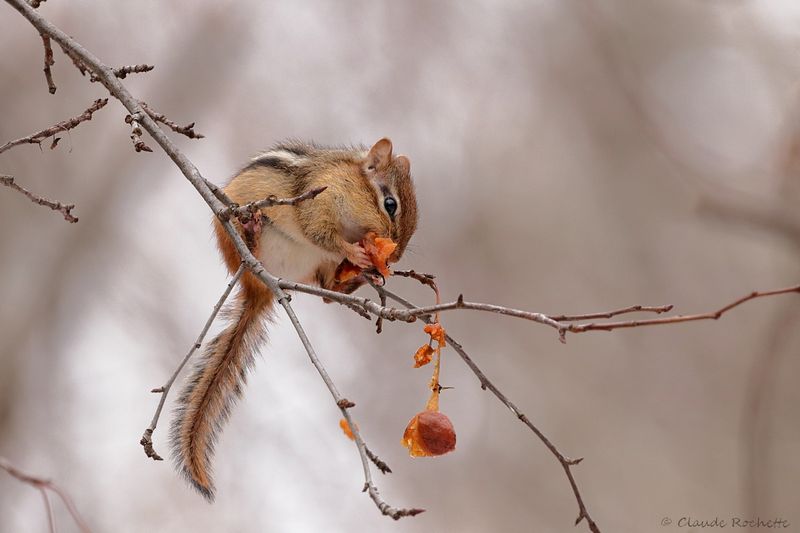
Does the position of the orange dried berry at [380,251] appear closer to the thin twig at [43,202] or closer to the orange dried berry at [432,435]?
the orange dried berry at [432,435]

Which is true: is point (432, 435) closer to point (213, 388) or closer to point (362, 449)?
point (362, 449)

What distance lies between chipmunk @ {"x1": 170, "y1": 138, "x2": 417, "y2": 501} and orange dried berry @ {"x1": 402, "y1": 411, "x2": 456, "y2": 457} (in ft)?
3.38

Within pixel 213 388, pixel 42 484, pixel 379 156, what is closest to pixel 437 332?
pixel 42 484

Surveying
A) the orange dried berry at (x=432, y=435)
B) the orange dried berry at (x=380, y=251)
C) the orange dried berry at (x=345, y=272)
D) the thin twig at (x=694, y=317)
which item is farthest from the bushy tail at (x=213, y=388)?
the thin twig at (x=694, y=317)

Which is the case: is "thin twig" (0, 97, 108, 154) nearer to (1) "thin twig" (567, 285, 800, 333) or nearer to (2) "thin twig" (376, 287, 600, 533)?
(2) "thin twig" (376, 287, 600, 533)

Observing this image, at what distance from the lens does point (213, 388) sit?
3.11 metres

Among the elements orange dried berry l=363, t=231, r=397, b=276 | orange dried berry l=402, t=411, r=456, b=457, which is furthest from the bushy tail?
orange dried berry l=402, t=411, r=456, b=457

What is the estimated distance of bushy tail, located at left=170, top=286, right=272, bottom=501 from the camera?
277 cm

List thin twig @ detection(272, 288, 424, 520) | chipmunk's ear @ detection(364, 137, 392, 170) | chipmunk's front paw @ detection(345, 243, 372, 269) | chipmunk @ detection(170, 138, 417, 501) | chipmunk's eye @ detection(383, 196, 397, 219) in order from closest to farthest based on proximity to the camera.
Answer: thin twig @ detection(272, 288, 424, 520) < chipmunk @ detection(170, 138, 417, 501) < chipmunk's front paw @ detection(345, 243, 372, 269) < chipmunk's eye @ detection(383, 196, 397, 219) < chipmunk's ear @ detection(364, 137, 392, 170)

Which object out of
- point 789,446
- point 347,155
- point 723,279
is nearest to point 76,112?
point 347,155

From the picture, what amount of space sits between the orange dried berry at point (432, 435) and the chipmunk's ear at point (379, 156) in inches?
77.2

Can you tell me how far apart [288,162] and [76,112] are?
4104 mm

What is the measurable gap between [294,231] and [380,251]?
48cm

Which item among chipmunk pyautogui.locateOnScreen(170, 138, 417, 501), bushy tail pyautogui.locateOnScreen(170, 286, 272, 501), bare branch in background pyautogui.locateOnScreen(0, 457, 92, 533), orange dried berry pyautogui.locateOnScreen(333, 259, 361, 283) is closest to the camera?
bare branch in background pyautogui.locateOnScreen(0, 457, 92, 533)
